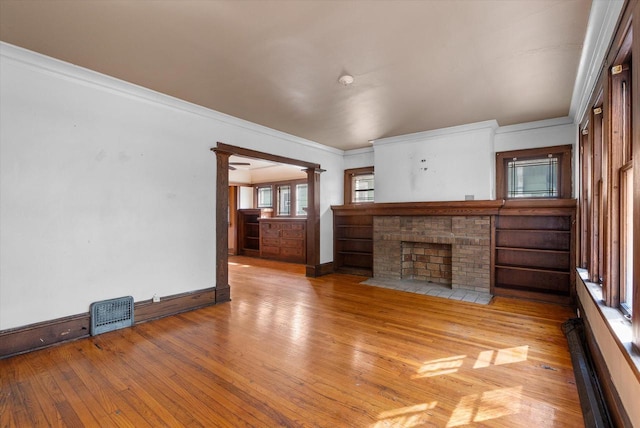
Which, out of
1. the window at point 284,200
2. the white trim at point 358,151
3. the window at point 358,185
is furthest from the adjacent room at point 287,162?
the window at point 284,200

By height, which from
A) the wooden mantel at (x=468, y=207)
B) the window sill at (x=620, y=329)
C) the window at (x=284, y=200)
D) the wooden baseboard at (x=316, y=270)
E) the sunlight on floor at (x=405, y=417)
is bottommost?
the sunlight on floor at (x=405, y=417)

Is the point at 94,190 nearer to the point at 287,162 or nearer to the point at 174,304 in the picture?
the point at 174,304

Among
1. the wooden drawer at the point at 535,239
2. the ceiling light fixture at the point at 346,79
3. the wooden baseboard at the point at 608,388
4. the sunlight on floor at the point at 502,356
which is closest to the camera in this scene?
the wooden baseboard at the point at 608,388

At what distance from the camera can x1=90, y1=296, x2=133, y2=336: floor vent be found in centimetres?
309

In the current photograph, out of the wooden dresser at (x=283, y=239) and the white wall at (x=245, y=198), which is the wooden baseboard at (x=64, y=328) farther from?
the white wall at (x=245, y=198)

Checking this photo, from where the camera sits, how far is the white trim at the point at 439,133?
15.4 feet

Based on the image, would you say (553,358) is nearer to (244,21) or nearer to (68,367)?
(244,21)

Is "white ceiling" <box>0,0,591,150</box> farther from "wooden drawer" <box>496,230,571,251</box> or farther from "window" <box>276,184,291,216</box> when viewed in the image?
"window" <box>276,184,291,216</box>

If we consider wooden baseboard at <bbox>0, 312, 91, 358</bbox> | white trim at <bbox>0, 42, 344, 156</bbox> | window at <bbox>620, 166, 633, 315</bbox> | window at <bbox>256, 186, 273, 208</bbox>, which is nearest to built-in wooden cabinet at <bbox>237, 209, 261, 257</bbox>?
window at <bbox>256, 186, 273, 208</bbox>

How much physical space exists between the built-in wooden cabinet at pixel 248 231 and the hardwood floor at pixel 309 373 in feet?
18.8

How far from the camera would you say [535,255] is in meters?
4.55

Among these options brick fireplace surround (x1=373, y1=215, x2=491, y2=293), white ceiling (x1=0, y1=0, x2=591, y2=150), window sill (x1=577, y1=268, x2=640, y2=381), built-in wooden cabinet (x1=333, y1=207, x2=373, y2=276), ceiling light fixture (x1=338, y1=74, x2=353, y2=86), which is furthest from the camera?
built-in wooden cabinet (x1=333, y1=207, x2=373, y2=276)

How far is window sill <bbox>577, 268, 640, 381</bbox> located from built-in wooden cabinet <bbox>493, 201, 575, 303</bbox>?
6.91ft

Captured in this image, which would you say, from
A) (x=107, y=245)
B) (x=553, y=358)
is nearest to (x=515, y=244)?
(x=553, y=358)
